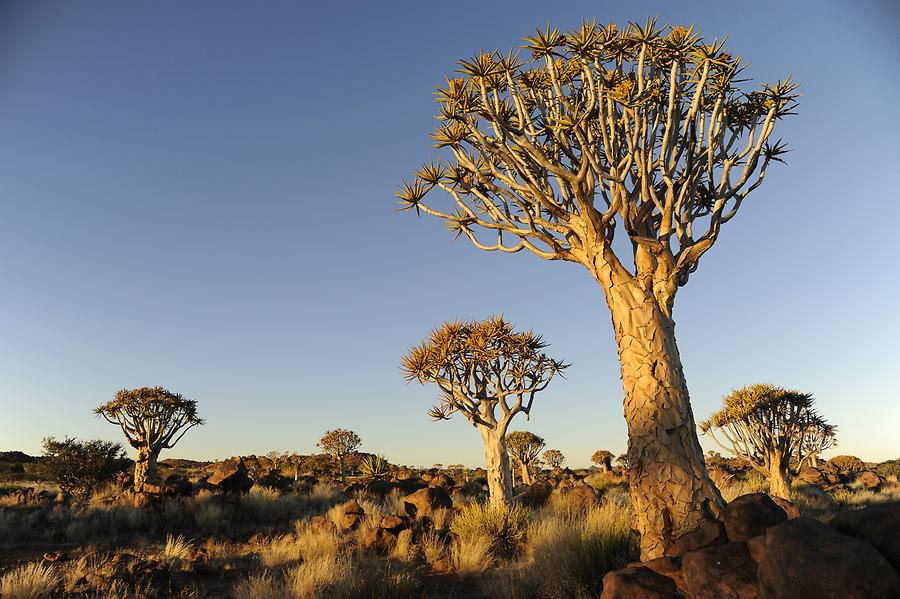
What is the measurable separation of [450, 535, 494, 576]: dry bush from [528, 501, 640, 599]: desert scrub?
2.95ft

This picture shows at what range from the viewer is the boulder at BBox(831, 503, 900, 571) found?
3.97m

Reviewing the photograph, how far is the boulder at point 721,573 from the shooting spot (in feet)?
13.9

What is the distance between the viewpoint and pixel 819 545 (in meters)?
3.89

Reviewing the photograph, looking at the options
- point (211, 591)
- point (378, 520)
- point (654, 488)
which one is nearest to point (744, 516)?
point (654, 488)

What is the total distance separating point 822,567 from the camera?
12.3ft

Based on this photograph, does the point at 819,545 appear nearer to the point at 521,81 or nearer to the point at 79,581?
the point at 521,81

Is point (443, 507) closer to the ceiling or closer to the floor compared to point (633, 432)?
closer to the floor

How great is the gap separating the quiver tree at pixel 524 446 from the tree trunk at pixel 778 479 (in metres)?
17.2

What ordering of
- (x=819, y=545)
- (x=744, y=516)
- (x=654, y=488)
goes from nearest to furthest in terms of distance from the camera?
(x=819, y=545), (x=744, y=516), (x=654, y=488)

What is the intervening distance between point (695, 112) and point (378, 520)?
10913 millimetres

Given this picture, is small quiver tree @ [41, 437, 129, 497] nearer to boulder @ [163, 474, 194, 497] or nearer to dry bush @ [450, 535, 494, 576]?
boulder @ [163, 474, 194, 497]

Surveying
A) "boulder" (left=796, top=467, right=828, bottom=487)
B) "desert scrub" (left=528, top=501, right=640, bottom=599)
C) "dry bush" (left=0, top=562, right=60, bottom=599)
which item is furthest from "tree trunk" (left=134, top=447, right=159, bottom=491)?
"boulder" (left=796, top=467, right=828, bottom=487)

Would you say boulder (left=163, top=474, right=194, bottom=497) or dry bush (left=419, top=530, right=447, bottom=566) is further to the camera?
boulder (left=163, top=474, right=194, bottom=497)

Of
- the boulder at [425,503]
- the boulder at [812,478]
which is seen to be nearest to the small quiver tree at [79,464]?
the boulder at [425,503]
